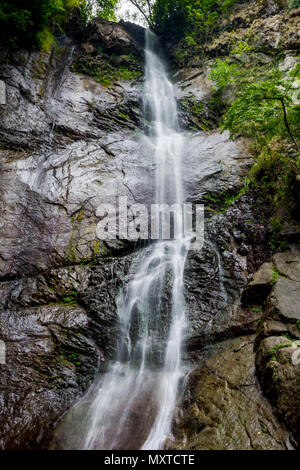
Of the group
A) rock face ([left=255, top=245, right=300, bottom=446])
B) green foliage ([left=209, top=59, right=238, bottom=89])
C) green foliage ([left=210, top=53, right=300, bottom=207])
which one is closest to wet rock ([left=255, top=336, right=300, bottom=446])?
rock face ([left=255, top=245, right=300, bottom=446])

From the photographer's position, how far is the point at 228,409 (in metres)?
3.78

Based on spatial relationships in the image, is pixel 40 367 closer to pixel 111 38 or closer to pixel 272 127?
pixel 272 127

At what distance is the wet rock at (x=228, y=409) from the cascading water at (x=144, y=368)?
0.37m

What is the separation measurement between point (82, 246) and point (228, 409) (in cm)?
477

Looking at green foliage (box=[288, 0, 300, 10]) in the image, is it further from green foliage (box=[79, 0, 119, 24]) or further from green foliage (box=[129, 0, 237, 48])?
green foliage (box=[79, 0, 119, 24])

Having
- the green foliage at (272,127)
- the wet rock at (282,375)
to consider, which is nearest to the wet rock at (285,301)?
the wet rock at (282,375)

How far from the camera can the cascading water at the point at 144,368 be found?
4.03 metres

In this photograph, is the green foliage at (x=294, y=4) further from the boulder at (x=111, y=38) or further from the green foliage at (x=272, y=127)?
the green foliage at (x=272, y=127)

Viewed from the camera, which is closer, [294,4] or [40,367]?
[40,367]

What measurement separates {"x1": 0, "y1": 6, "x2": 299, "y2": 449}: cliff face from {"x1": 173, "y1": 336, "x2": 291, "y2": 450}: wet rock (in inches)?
1.0

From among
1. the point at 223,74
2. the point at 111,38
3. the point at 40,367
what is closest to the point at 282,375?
the point at 40,367

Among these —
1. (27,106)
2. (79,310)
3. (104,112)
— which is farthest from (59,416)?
(104,112)

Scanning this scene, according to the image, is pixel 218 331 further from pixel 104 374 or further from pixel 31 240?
pixel 31 240

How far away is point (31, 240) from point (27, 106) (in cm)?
524
